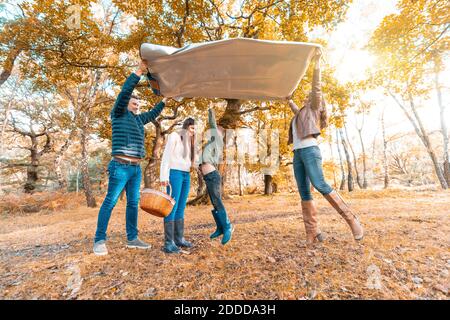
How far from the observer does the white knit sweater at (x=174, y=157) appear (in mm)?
2898

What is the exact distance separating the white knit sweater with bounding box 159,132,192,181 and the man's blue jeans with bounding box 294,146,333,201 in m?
1.71

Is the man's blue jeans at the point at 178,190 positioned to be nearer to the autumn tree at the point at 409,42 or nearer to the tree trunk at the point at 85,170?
the autumn tree at the point at 409,42

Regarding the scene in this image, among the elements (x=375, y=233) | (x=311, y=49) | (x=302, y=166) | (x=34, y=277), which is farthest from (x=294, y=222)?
(x=34, y=277)

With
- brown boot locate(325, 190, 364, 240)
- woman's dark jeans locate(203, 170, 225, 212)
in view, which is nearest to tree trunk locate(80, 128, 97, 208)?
woman's dark jeans locate(203, 170, 225, 212)

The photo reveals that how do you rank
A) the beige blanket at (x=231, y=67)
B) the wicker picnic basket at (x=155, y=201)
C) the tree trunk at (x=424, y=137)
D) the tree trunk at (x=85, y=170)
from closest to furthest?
the wicker picnic basket at (x=155, y=201) < the beige blanket at (x=231, y=67) < the tree trunk at (x=85, y=170) < the tree trunk at (x=424, y=137)

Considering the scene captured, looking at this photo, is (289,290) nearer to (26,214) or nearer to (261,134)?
(26,214)

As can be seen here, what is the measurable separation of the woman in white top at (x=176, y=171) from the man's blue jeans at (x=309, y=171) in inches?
66.1

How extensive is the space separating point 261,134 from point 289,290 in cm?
1433

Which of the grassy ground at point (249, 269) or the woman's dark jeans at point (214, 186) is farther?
the woman's dark jeans at point (214, 186)

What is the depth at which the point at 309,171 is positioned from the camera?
2979 mm

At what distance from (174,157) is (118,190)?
3.05 feet

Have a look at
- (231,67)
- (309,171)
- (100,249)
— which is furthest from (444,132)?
(100,249)

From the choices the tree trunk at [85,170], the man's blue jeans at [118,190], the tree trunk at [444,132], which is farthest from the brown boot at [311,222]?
the tree trunk at [444,132]

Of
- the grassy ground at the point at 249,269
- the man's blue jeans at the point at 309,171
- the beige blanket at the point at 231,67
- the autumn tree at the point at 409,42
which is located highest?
the autumn tree at the point at 409,42
